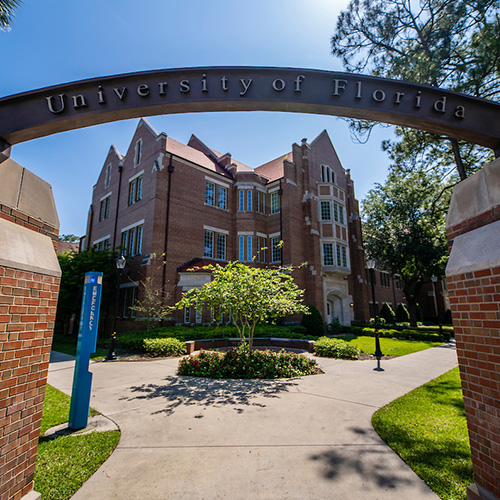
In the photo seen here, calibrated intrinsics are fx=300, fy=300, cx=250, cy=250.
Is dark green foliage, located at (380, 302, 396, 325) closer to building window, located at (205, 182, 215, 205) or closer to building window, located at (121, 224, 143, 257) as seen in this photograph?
building window, located at (205, 182, 215, 205)

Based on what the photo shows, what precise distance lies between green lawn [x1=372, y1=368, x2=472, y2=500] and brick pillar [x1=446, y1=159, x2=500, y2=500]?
2.44 ft

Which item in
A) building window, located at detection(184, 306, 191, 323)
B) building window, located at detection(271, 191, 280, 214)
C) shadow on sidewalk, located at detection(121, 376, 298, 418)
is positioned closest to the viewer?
shadow on sidewalk, located at detection(121, 376, 298, 418)

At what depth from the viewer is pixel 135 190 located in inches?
925

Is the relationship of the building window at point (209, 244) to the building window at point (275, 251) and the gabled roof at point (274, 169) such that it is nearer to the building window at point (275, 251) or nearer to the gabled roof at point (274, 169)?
the building window at point (275, 251)

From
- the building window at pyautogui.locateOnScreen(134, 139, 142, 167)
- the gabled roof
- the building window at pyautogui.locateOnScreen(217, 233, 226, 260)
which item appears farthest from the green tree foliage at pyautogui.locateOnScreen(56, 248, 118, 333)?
the gabled roof

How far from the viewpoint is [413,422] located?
17.2 feet

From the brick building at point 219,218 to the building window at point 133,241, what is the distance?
0.08 metres

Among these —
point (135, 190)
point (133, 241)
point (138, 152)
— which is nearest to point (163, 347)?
point (133, 241)

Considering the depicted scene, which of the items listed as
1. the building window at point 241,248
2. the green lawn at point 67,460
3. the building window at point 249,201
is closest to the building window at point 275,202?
the building window at point 249,201

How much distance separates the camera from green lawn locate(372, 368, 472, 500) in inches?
135

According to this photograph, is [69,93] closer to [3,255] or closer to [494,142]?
[3,255]

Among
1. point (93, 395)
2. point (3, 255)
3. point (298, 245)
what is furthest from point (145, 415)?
point (298, 245)

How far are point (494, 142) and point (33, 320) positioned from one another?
498 centimetres

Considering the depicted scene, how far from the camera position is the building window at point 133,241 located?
21.6 metres
